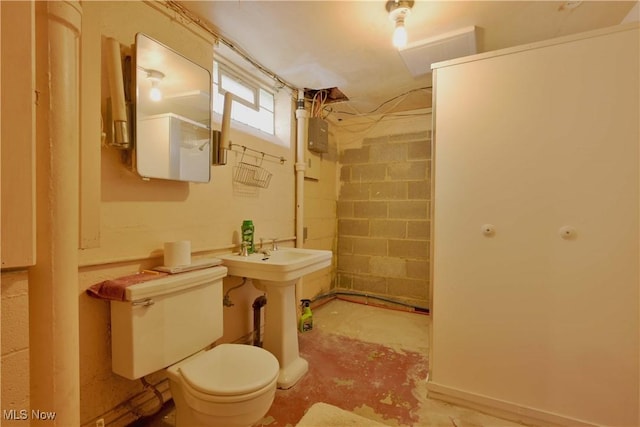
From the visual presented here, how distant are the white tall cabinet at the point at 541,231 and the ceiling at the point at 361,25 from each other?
0.95 feet

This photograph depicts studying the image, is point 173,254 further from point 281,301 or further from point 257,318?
point 257,318

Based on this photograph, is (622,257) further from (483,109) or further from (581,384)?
(483,109)

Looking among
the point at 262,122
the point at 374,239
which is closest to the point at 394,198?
the point at 374,239

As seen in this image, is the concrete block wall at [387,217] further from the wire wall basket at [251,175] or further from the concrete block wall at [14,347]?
the concrete block wall at [14,347]

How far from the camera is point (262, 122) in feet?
8.34

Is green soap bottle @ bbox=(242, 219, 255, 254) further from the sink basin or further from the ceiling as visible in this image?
the ceiling

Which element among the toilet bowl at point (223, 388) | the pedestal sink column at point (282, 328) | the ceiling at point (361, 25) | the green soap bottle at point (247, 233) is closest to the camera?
the toilet bowl at point (223, 388)

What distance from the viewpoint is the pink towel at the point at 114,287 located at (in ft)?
3.92

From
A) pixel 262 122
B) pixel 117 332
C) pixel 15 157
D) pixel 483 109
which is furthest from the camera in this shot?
pixel 262 122

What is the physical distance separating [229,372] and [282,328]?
0.62 meters

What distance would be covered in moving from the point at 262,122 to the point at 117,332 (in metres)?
1.87

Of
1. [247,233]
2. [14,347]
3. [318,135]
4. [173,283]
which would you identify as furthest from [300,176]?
[14,347]

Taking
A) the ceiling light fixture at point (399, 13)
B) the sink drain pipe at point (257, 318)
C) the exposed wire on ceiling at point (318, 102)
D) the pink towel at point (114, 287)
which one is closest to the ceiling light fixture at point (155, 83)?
the pink towel at point (114, 287)

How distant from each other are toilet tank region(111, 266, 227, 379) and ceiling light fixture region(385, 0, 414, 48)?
1595mm
